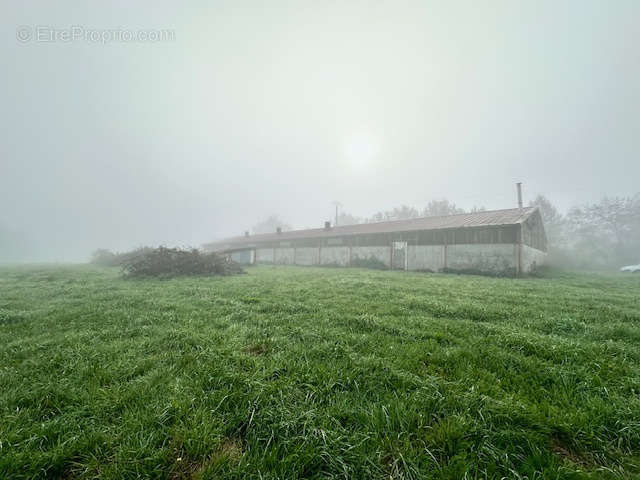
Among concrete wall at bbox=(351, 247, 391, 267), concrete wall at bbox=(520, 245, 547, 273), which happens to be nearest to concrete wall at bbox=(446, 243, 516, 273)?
concrete wall at bbox=(520, 245, 547, 273)

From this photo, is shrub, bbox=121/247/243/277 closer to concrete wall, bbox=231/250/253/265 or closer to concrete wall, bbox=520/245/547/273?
concrete wall, bbox=231/250/253/265

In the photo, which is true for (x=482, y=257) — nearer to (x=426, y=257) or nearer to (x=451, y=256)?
(x=451, y=256)

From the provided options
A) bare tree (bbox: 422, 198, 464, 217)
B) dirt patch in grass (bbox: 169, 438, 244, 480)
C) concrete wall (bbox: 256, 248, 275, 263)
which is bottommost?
dirt patch in grass (bbox: 169, 438, 244, 480)

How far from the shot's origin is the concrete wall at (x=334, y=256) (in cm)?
2692

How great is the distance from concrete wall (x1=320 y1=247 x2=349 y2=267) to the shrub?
14398 millimetres

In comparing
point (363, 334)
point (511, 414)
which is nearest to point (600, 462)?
point (511, 414)

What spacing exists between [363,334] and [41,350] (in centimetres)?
506

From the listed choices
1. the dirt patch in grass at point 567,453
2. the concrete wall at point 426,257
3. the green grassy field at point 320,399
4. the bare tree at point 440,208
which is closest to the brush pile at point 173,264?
the green grassy field at point 320,399

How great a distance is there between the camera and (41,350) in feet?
12.1

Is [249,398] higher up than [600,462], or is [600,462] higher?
[249,398]

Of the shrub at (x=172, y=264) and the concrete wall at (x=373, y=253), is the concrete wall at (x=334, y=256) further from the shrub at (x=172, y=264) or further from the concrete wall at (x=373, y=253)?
the shrub at (x=172, y=264)

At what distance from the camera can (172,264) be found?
13.6m

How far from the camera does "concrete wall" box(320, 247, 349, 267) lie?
26922 millimetres

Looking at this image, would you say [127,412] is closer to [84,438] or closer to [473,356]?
[84,438]
